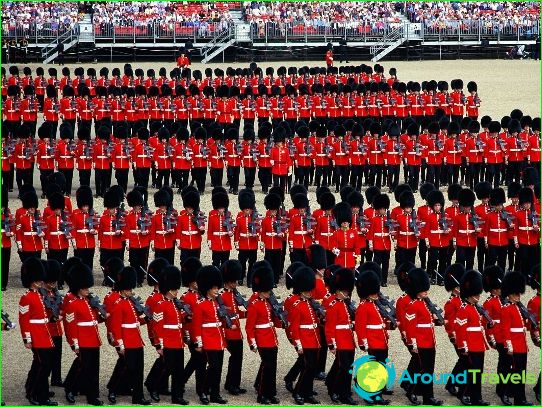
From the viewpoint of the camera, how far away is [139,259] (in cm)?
1441

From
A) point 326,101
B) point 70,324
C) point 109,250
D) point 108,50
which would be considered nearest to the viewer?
point 70,324

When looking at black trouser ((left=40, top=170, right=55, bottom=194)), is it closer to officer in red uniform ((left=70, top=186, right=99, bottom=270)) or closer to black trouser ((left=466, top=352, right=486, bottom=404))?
officer in red uniform ((left=70, top=186, right=99, bottom=270))

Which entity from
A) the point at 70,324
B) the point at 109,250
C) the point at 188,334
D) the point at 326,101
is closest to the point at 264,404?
the point at 188,334

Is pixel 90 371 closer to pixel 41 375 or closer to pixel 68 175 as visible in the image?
pixel 41 375

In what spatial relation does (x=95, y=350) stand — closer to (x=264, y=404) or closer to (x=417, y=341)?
(x=264, y=404)

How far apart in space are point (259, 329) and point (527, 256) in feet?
14.8

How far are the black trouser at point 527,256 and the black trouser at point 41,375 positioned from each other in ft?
18.0

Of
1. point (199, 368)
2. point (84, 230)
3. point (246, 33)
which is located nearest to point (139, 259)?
point (84, 230)

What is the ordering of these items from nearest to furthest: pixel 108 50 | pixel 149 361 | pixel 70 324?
1. pixel 70 324
2. pixel 149 361
3. pixel 108 50

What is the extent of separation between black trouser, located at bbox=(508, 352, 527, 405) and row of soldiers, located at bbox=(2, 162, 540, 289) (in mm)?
3413

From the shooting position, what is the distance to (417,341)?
1085cm

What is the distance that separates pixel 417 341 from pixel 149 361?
2.24m

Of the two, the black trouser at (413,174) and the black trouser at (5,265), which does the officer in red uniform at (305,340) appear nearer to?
the black trouser at (5,265)

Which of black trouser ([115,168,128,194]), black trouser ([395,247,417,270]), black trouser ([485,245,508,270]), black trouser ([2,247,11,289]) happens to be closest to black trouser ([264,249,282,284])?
black trouser ([395,247,417,270])
